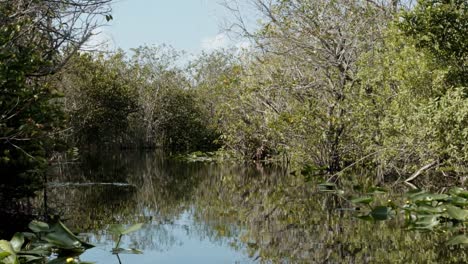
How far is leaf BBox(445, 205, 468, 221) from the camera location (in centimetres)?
725

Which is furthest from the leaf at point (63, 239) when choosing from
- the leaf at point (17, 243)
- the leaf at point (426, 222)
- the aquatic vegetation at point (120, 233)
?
the leaf at point (426, 222)

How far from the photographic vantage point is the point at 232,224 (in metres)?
8.61

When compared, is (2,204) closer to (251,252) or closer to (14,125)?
(14,125)

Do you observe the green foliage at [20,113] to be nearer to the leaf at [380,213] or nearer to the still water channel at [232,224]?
the still water channel at [232,224]

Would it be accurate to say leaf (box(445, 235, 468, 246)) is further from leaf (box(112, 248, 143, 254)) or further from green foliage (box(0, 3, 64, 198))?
green foliage (box(0, 3, 64, 198))

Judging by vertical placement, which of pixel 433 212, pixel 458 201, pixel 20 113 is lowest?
pixel 433 212

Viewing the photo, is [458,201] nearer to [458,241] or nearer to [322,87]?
[458,241]

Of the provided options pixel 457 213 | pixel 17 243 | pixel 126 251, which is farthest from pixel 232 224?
pixel 17 243

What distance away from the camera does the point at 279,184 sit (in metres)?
13.9

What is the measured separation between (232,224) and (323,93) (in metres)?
5.90

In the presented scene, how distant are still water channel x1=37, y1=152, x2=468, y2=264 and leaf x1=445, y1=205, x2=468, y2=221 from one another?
31 cm

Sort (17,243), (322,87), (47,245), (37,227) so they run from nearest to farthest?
(17,243) < (47,245) < (37,227) < (322,87)

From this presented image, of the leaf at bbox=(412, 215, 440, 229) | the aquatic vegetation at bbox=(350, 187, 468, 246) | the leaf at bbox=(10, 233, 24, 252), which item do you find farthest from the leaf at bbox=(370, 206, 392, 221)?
the leaf at bbox=(10, 233, 24, 252)

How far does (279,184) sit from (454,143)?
18.0 feet
